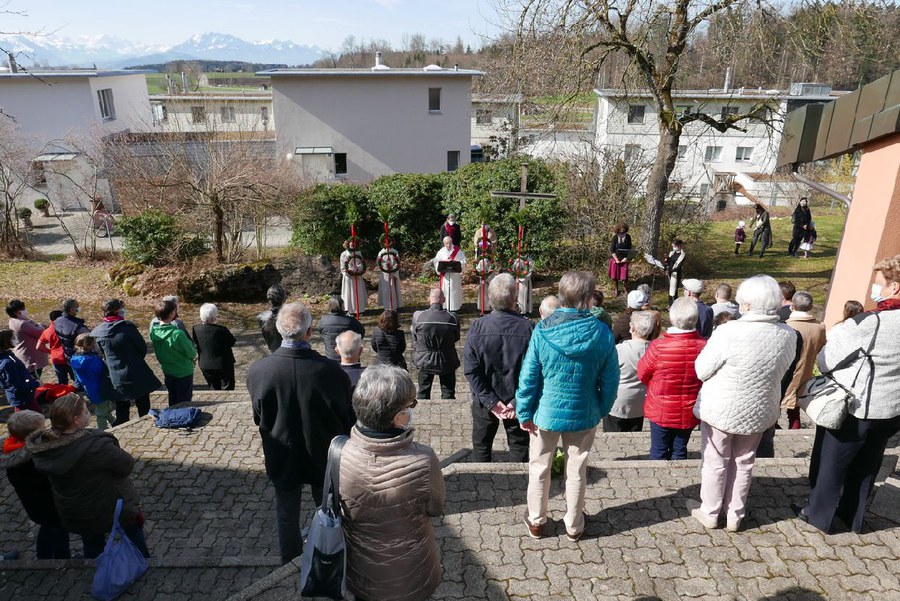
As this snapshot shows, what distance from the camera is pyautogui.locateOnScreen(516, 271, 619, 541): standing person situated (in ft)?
11.2

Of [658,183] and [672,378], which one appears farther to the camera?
[658,183]

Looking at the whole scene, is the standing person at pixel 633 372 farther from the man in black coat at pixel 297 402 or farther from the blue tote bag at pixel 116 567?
the blue tote bag at pixel 116 567

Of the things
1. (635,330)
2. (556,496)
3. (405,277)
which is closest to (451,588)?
(556,496)

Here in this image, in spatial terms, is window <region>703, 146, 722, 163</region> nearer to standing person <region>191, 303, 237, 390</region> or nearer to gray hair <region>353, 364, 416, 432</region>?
standing person <region>191, 303, 237, 390</region>

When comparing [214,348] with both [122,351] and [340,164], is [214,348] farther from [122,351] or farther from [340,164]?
[340,164]

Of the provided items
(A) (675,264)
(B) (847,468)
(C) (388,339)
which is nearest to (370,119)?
(A) (675,264)

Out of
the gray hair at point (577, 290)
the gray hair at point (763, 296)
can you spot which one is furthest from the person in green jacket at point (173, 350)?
the gray hair at point (763, 296)

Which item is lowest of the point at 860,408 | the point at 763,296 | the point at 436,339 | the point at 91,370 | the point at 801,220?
the point at 801,220

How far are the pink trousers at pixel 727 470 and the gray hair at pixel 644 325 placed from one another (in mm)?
1567

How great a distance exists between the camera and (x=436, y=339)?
6840mm

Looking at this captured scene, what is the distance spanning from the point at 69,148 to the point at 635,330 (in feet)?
80.0

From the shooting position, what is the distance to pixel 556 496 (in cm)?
436

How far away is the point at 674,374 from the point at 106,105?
31502mm

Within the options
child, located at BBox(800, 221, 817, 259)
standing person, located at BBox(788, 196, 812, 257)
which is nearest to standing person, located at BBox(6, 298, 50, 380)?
standing person, located at BBox(788, 196, 812, 257)
